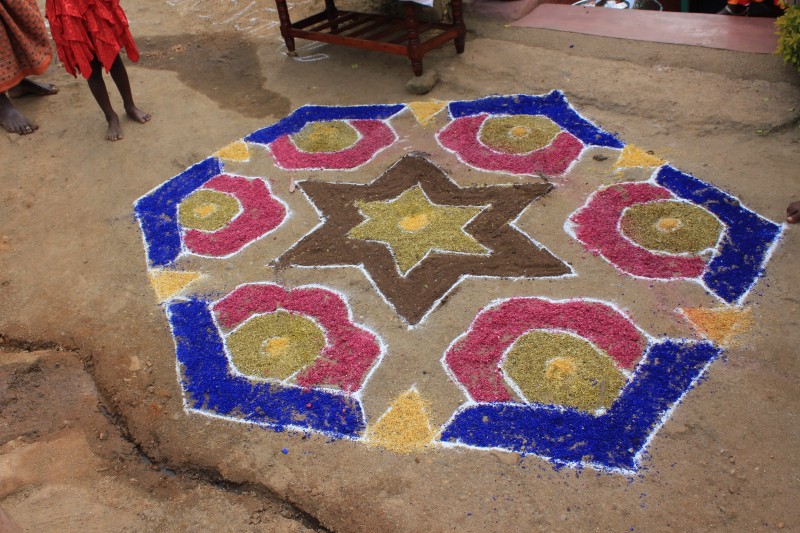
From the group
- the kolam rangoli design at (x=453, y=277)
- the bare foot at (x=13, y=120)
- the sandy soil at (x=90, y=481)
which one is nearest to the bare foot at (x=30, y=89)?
the bare foot at (x=13, y=120)

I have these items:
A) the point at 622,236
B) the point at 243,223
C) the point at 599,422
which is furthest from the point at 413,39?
the point at 599,422

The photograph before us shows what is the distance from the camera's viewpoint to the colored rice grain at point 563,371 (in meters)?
3.02

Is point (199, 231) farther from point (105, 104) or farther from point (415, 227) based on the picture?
point (105, 104)

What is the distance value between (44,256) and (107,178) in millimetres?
948

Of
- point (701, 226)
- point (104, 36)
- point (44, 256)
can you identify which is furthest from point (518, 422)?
point (104, 36)

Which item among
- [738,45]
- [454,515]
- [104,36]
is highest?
[104,36]

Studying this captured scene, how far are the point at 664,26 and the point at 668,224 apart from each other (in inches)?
107

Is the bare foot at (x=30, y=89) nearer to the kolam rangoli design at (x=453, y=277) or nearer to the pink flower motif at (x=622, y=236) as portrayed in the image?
the kolam rangoli design at (x=453, y=277)

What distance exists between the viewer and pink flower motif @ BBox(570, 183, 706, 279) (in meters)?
3.64

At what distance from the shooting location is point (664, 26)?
5.81 meters

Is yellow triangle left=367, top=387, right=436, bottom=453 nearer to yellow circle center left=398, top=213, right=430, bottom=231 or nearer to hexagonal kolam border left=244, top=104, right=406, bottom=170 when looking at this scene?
yellow circle center left=398, top=213, right=430, bottom=231

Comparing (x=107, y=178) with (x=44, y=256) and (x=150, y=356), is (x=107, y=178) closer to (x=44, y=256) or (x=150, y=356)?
(x=44, y=256)

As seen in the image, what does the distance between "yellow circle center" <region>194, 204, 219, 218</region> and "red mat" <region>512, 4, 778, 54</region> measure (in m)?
3.48

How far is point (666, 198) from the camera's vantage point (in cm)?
412
